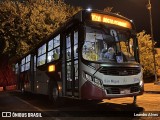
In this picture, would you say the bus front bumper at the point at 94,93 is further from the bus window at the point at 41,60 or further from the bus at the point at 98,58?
the bus window at the point at 41,60

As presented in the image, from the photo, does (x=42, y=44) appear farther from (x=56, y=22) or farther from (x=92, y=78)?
(x=56, y=22)

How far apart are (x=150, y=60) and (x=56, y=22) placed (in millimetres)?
12142

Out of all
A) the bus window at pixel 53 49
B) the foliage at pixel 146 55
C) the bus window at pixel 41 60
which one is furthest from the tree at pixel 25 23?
the bus window at pixel 53 49

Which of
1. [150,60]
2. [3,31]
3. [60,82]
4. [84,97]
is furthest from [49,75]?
[3,31]

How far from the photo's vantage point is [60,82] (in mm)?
12859

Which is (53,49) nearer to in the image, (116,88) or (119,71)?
(119,71)

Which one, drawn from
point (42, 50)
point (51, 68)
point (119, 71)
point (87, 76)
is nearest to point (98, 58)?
point (87, 76)

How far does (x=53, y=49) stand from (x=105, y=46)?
3778mm

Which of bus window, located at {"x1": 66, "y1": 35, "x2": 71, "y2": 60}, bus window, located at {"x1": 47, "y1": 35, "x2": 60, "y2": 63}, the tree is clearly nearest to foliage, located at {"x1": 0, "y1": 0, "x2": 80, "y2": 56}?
the tree

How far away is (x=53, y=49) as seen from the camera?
14148 millimetres

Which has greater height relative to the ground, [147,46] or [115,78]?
[147,46]

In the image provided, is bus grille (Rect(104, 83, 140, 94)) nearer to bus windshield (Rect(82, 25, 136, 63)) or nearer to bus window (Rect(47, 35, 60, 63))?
bus windshield (Rect(82, 25, 136, 63))

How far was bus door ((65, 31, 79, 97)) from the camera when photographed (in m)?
11.4

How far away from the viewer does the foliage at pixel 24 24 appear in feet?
113
